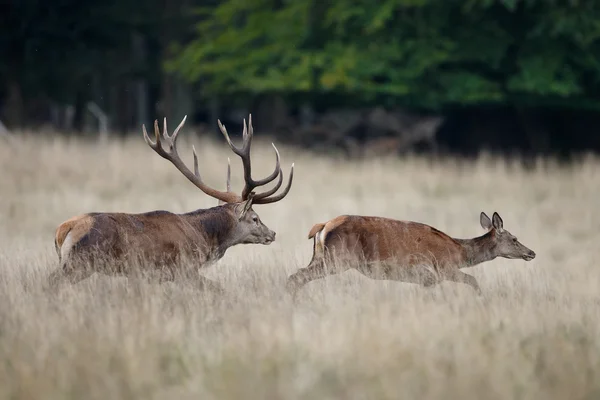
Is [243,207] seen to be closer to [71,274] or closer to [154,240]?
[154,240]

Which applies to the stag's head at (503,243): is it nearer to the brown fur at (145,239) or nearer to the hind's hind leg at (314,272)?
the hind's hind leg at (314,272)

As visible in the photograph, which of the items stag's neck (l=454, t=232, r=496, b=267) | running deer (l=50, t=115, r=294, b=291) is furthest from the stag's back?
running deer (l=50, t=115, r=294, b=291)

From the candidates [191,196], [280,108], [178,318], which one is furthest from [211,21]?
[178,318]

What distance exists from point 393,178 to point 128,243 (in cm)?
1130

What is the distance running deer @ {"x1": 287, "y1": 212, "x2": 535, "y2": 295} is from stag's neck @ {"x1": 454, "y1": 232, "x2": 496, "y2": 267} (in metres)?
0.28

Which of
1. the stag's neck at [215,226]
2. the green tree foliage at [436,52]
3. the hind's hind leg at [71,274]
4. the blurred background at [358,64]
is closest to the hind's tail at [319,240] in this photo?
the stag's neck at [215,226]

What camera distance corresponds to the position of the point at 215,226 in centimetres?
994

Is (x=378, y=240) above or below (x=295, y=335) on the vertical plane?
above

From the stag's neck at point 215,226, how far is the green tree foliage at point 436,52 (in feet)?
41.6

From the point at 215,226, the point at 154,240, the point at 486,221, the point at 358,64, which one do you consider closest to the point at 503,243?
the point at 486,221

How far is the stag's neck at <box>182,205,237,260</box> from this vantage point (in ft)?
32.2

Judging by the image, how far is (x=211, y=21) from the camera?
26.9 m

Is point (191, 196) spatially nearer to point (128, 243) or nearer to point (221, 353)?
point (128, 243)

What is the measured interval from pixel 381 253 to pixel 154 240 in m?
1.80
